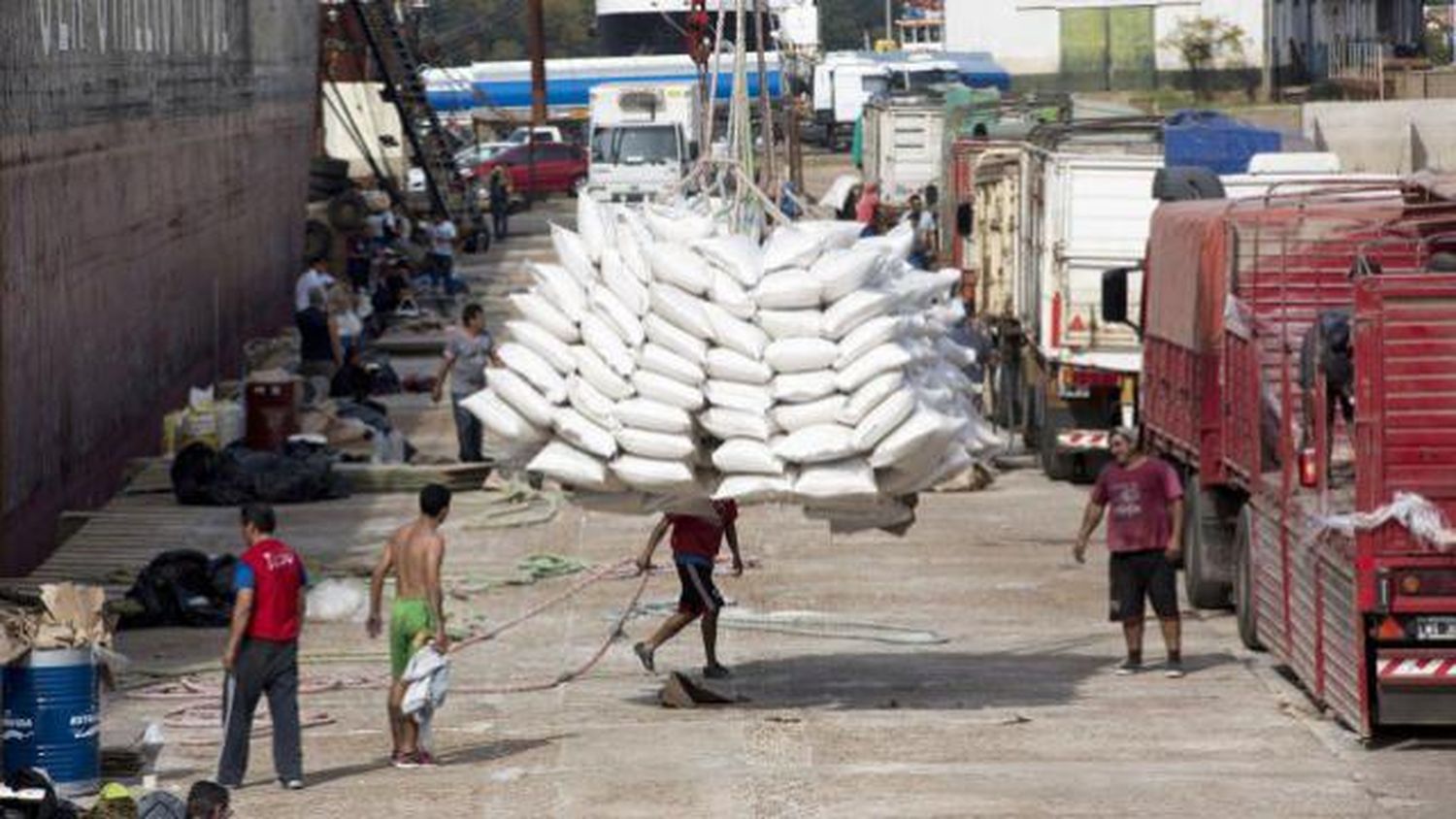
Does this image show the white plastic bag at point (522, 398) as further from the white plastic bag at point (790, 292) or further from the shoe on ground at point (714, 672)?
the shoe on ground at point (714, 672)

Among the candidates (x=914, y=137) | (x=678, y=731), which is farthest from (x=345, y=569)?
(x=914, y=137)

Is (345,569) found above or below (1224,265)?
below

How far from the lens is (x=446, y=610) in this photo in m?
22.8

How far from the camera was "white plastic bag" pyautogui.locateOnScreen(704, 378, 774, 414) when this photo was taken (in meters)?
16.5

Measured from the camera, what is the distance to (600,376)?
16750 mm

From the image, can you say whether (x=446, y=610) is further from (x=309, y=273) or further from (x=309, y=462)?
(x=309, y=273)

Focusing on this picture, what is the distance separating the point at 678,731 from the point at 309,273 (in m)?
24.0

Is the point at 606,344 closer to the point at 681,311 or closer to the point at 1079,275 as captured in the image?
the point at 681,311

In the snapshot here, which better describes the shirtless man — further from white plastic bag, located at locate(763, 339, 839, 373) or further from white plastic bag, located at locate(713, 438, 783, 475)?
white plastic bag, located at locate(763, 339, 839, 373)

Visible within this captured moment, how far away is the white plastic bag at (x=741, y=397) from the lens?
16547 millimetres

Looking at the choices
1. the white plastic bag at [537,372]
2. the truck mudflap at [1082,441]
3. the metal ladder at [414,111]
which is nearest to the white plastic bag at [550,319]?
the white plastic bag at [537,372]

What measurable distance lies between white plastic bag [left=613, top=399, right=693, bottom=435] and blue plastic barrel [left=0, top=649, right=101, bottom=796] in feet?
10.4

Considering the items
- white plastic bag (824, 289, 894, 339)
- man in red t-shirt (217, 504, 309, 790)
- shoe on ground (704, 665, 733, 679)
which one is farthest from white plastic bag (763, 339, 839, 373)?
shoe on ground (704, 665, 733, 679)

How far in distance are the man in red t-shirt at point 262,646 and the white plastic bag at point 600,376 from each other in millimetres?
2026
